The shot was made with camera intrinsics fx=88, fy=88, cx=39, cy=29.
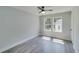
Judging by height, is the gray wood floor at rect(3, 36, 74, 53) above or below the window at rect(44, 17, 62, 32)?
below

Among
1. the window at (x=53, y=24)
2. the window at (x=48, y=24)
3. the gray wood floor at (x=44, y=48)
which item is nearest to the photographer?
the gray wood floor at (x=44, y=48)

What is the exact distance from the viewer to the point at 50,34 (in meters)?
8.37

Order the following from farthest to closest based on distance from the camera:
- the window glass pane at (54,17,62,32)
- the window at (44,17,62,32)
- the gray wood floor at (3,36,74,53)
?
the window at (44,17,62,32), the window glass pane at (54,17,62,32), the gray wood floor at (3,36,74,53)

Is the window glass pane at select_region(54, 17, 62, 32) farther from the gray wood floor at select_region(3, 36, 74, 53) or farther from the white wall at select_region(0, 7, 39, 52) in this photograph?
the white wall at select_region(0, 7, 39, 52)

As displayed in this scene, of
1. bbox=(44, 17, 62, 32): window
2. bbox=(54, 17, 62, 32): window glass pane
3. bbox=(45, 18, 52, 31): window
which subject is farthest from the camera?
bbox=(45, 18, 52, 31): window

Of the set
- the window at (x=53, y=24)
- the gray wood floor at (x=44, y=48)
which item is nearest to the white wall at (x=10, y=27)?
the gray wood floor at (x=44, y=48)

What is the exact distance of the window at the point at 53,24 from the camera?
7.76m

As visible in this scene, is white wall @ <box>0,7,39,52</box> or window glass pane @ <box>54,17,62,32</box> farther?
window glass pane @ <box>54,17,62,32</box>

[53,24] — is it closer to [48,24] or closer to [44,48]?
[48,24]

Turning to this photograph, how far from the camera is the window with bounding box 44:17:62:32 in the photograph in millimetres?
7758

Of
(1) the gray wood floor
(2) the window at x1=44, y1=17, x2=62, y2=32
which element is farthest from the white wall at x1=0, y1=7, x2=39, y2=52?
(2) the window at x1=44, y1=17, x2=62, y2=32

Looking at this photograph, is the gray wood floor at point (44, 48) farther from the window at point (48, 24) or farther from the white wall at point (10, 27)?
the window at point (48, 24)
